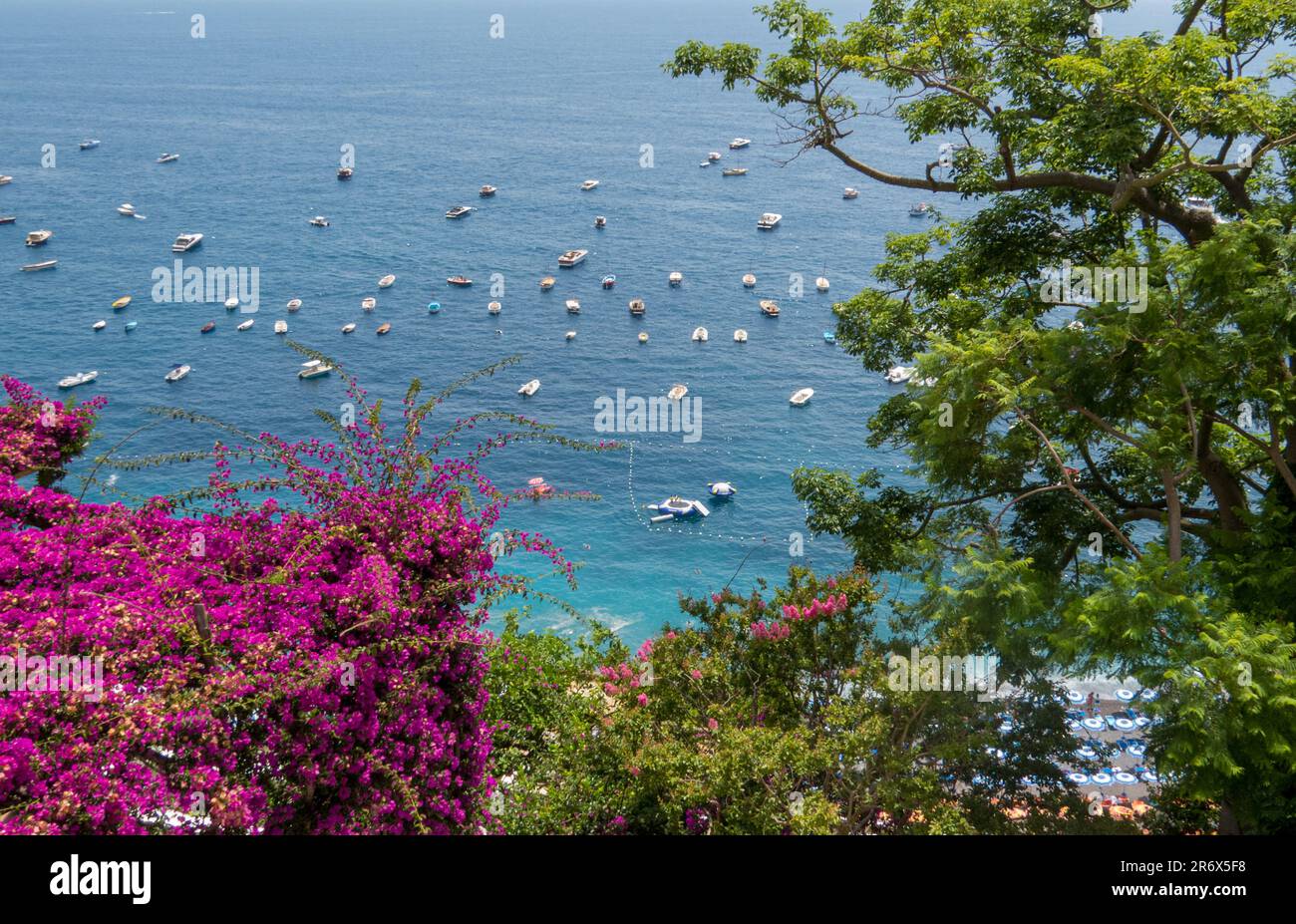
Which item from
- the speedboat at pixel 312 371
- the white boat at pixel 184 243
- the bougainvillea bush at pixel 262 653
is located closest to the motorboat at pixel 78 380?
the speedboat at pixel 312 371

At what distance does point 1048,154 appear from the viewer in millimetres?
17297

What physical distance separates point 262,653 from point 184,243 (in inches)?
2906

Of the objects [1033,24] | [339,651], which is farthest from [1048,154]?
[339,651]

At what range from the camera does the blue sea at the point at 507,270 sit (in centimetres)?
4712

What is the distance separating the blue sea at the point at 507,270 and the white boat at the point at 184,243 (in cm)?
84

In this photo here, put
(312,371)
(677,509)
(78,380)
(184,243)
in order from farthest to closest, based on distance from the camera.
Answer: (184,243) → (312,371) → (78,380) → (677,509)

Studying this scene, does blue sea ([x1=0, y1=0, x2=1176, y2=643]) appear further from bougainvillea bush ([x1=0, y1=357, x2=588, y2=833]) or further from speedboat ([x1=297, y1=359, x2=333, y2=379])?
bougainvillea bush ([x1=0, y1=357, x2=588, y2=833])

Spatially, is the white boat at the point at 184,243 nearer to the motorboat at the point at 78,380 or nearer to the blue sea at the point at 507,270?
the blue sea at the point at 507,270

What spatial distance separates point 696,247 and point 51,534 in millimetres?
66807

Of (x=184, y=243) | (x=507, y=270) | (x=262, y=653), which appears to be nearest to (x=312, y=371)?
(x=507, y=270)

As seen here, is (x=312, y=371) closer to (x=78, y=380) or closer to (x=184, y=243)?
(x=78, y=380)

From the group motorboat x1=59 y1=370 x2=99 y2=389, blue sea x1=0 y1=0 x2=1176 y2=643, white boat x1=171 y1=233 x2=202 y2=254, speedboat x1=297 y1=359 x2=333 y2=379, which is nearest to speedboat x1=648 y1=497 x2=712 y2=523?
blue sea x1=0 y1=0 x2=1176 y2=643

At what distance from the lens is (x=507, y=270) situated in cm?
7150

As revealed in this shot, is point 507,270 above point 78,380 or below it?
above
